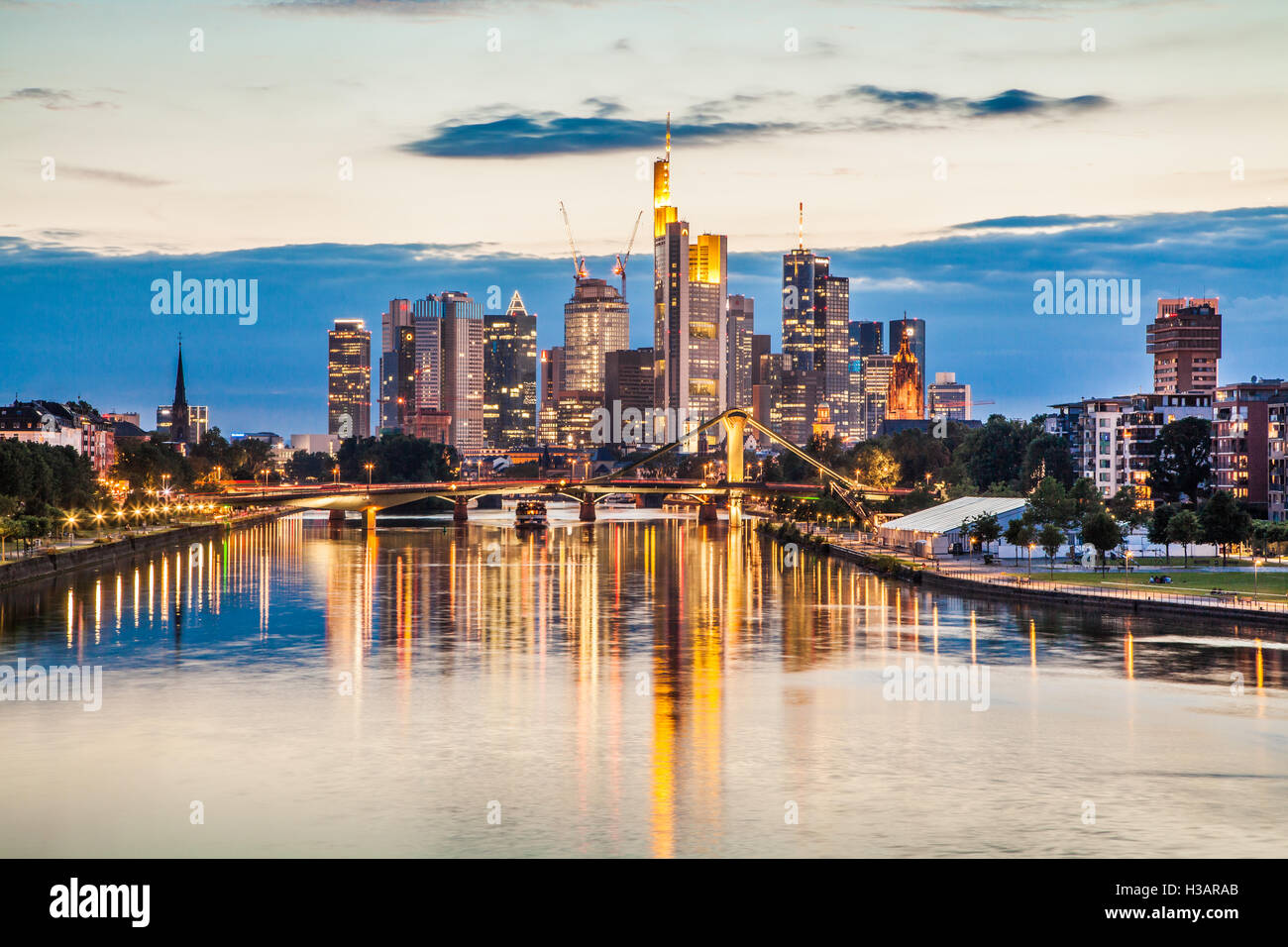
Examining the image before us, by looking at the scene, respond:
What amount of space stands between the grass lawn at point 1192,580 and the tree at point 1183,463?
5593 centimetres

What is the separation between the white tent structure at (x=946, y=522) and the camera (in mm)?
86688

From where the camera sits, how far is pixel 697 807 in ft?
93.0

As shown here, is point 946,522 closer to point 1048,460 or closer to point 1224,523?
point 1224,523

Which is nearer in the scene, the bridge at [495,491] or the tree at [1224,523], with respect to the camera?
the tree at [1224,523]

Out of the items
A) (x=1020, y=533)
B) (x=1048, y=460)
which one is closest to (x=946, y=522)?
(x=1020, y=533)

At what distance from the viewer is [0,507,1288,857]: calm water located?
27062 mm

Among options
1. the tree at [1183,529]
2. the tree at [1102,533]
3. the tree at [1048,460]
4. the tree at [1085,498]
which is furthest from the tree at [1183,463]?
the tree at [1102,533]

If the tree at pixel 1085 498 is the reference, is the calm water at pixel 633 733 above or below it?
below

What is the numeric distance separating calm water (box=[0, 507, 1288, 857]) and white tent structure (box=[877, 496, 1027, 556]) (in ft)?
71.3

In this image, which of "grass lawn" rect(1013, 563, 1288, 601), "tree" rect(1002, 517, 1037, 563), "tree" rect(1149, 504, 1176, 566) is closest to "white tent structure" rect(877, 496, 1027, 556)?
"tree" rect(1002, 517, 1037, 563)

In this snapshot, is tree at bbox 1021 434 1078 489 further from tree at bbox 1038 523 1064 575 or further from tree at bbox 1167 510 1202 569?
tree at bbox 1167 510 1202 569

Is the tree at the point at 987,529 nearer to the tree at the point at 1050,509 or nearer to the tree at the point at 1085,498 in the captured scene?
the tree at the point at 1050,509

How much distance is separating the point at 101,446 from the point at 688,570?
12742cm
